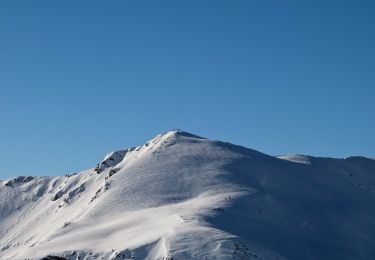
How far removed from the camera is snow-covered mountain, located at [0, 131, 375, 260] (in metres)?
40.0

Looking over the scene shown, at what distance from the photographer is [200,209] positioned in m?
48.0

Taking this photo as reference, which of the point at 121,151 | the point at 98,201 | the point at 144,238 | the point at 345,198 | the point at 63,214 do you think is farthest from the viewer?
the point at 121,151

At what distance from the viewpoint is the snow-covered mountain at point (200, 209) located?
40000 millimetres

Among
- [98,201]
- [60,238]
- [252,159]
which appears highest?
[252,159]

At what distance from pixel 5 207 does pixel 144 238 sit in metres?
50.0

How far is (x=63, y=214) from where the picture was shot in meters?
65.3

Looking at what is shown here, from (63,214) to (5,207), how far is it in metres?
22.4

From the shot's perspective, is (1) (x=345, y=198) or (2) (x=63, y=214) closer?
(1) (x=345, y=198)

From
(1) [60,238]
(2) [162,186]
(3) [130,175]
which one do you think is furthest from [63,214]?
(1) [60,238]

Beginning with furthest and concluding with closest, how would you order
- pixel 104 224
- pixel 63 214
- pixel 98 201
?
1. pixel 63 214
2. pixel 98 201
3. pixel 104 224

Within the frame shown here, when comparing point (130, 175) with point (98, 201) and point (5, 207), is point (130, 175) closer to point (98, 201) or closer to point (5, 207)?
point (98, 201)

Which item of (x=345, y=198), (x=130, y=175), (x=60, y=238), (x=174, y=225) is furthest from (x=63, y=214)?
(x=345, y=198)

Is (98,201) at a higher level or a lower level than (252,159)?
lower

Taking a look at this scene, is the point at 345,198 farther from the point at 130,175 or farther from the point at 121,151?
the point at 121,151
